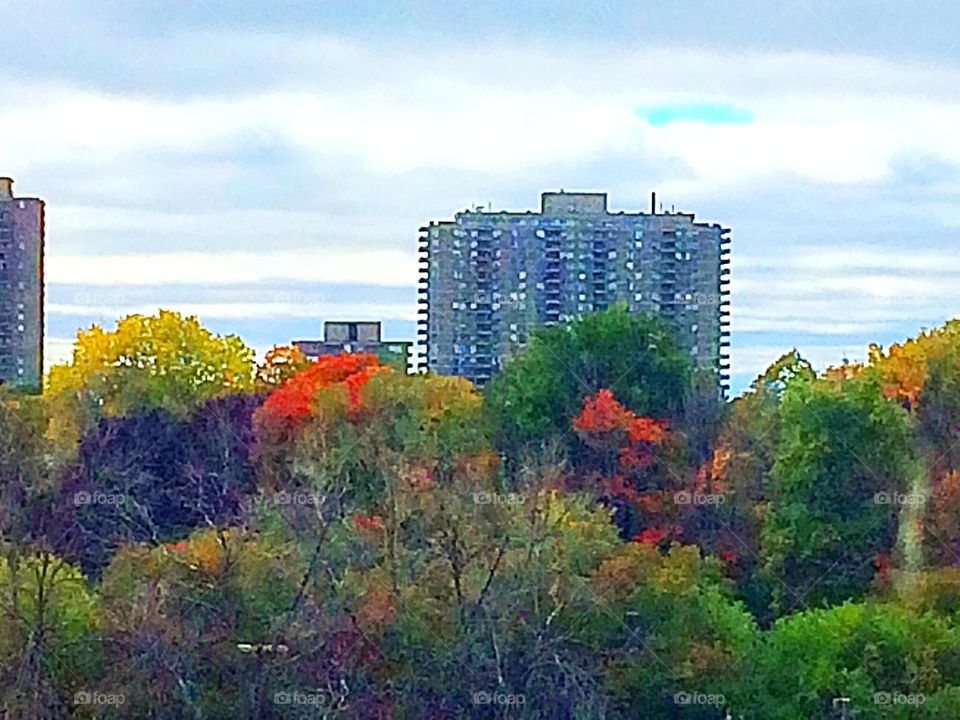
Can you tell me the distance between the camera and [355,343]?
42281mm

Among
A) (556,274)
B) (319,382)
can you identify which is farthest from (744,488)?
(556,274)

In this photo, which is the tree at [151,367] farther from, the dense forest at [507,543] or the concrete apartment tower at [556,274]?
the concrete apartment tower at [556,274]

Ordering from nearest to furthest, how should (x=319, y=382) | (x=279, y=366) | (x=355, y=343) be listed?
(x=319, y=382) → (x=279, y=366) → (x=355, y=343)

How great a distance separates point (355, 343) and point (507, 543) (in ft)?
71.3

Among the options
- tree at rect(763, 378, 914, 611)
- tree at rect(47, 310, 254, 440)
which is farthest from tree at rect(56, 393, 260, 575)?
tree at rect(763, 378, 914, 611)

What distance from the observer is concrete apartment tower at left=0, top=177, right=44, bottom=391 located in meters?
37.1

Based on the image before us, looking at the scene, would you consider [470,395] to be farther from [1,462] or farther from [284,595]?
[284,595]

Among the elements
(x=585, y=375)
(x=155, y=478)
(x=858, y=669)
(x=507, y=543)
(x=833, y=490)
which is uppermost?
(x=585, y=375)

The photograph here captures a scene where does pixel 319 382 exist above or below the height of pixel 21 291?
below

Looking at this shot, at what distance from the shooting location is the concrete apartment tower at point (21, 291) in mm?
37094

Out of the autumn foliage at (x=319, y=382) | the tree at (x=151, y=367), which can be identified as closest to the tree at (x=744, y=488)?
the autumn foliage at (x=319, y=382)

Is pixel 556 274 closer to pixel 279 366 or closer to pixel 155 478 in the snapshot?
pixel 279 366

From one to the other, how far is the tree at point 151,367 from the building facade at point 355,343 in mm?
2052

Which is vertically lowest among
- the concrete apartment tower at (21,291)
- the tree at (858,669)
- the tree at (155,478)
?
the tree at (858,669)
